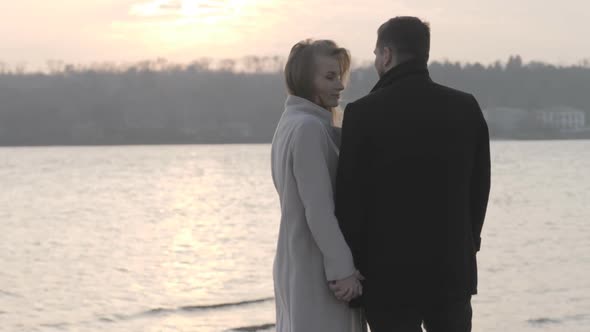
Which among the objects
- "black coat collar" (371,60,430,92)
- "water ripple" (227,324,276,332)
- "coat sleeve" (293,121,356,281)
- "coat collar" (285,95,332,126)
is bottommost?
"water ripple" (227,324,276,332)

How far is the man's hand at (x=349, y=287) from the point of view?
9.62ft

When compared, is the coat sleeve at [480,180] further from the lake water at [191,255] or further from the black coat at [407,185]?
the lake water at [191,255]

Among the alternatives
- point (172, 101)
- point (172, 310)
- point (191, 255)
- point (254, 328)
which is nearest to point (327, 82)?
point (254, 328)

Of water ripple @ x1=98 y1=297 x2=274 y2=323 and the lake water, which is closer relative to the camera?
the lake water

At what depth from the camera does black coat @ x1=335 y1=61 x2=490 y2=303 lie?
2.85 metres

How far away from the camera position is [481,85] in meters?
80.1

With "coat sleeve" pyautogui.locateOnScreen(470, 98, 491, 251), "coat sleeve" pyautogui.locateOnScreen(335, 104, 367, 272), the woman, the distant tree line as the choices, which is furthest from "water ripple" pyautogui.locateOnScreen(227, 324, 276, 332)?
the distant tree line

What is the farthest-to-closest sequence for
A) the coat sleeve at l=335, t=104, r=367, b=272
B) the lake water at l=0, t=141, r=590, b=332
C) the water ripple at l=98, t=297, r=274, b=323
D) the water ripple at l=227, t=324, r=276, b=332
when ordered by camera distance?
the water ripple at l=98, t=297, r=274, b=323, the lake water at l=0, t=141, r=590, b=332, the water ripple at l=227, t=324, r=276, b=332, the coat sleeve at l=335, t=104, r=367, b=272

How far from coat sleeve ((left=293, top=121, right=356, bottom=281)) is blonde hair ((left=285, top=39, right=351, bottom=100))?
0.58 ft

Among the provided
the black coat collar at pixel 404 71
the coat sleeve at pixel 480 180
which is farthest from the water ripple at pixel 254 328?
the black coat collar at pixel 404 71

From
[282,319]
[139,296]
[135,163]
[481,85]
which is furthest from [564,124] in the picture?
[282,319]

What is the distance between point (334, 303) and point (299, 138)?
1.76ft

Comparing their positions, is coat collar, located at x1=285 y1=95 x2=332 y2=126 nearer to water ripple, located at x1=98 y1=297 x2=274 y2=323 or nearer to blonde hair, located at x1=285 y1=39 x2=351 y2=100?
blonde hair, located at x1=285 y1=39 x2=351 y2=100

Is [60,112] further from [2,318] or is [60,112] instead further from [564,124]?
[2,318]
